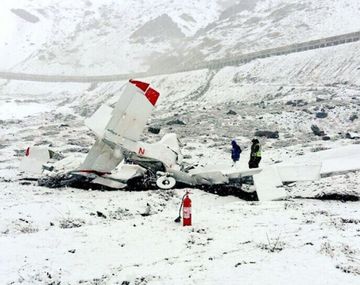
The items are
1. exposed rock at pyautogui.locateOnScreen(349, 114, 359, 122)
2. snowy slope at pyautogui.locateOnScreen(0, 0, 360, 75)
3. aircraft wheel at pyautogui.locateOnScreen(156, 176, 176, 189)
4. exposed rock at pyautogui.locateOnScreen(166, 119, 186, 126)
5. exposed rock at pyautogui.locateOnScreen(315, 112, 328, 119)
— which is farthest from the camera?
snowy slope at pyautogui.locateOnScreen(0, 0, 360, 75)

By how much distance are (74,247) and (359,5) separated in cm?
7644

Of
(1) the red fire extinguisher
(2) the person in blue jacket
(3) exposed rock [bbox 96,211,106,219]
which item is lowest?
(3) exposed rock [bbox 96,211,106,219]

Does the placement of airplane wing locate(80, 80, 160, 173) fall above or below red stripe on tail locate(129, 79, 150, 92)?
below

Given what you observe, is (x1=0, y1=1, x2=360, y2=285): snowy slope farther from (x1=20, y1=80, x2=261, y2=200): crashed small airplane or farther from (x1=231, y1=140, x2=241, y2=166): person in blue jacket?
(x1=231, y1=140, x2=241, y2=166): person in blue jacket

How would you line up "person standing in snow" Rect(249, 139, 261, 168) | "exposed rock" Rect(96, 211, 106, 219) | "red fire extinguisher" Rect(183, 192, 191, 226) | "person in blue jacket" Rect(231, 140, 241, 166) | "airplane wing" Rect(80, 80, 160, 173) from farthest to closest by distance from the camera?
1. "person in blue jacket" Rect(231, 140, 241, 166)
2. "person standing in snow" Rect(249, 139, 261, 168)
3. "airplane wing" Rect(80, 80, 160, 173)
4. "exposed rock" Rect(96, 211, 106, 219)
5. "red fire extinguisher" Rect(183, 192, 191, 226)

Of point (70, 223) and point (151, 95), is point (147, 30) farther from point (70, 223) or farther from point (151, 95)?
point (70, 223)

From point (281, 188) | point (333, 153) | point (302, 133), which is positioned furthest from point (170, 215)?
point (302, 133)

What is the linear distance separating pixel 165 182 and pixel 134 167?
73.0 inches

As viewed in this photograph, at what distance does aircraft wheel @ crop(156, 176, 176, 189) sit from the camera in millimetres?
14961

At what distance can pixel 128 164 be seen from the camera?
55.5 feet

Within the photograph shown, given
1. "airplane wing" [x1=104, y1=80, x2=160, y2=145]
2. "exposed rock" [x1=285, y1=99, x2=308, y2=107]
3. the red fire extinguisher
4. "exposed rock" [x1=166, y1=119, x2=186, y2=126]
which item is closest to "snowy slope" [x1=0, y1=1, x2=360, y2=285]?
the red fire extinguisher

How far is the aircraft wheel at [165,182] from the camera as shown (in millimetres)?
14961

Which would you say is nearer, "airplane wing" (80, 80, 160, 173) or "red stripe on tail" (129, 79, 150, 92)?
"red stripe on tail" (129, 79, 150, 92)

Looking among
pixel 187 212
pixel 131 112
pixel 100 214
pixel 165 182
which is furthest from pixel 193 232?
pixel 131 112
